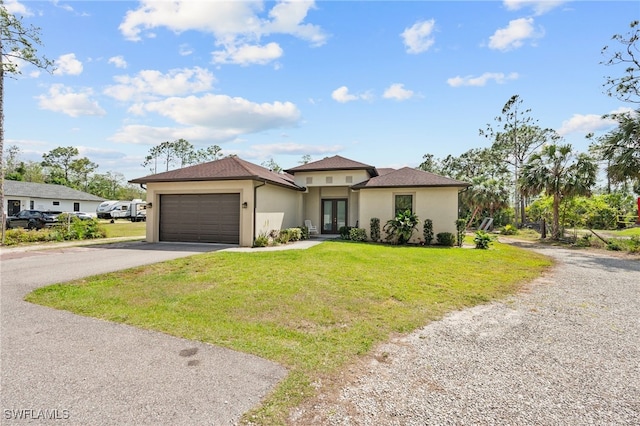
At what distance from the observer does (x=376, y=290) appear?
267 inches

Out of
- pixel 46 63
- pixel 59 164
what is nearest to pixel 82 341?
pixel 46 63

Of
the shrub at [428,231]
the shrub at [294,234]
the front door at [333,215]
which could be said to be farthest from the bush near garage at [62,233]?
the shrub at [428,231]

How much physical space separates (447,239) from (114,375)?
1461 centimetres

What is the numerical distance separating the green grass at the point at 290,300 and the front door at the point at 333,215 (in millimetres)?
9017

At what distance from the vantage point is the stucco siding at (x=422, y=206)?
15.6 m

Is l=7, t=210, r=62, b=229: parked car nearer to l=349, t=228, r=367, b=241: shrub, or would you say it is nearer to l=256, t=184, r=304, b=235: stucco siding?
l=256, t=184, r=304, b=235: stucco siding

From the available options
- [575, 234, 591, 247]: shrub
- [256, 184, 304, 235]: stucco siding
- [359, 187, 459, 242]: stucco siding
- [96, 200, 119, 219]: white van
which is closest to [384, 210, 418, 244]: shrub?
[359, 187, 459, 242]: stucco siding

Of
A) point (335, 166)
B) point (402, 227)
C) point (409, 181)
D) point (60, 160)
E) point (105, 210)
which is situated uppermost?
point (60, 160)

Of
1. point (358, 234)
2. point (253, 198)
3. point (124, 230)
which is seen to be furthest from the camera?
point (124, 230)

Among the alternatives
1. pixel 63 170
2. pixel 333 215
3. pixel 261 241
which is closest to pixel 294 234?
pixel 261 241

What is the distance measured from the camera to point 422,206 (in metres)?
15.9

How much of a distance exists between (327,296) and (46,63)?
61.3 feet

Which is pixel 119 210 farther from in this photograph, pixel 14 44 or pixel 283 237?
pixel 283 237

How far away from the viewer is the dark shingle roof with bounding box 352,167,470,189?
604 inches
